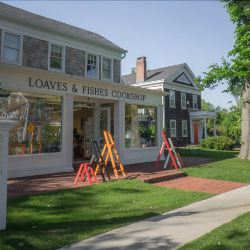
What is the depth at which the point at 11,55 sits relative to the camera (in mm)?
16172

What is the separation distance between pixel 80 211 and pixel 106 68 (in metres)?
14.7

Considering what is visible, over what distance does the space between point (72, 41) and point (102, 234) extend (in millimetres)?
15245

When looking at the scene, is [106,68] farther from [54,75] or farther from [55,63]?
[54,75]

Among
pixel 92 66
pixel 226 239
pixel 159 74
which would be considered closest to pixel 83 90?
pixel 92 66

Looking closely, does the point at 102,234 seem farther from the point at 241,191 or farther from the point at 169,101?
the point at 169,101

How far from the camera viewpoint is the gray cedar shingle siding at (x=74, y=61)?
725 inches

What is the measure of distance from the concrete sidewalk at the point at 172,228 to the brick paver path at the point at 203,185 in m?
1.65

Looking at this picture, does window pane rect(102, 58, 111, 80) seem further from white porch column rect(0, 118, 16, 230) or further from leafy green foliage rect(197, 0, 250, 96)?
white porch column rect(0, 118, 16, 230)

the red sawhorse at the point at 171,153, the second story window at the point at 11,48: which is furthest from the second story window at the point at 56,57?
the red sawhorse at the point at 171,153

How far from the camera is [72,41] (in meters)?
18.8

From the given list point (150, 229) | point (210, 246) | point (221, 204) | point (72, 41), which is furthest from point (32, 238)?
point (72, 41)

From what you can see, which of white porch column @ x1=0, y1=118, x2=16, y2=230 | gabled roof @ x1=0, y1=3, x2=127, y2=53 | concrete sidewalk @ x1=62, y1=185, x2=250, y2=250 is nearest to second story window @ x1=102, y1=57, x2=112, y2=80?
gabled roof @ x1=0, y1=3, x2=127, y2=53

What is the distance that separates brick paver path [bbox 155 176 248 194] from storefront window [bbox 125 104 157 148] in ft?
15.0

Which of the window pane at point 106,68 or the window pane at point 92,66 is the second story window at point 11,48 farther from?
the window pane at point 106,68
